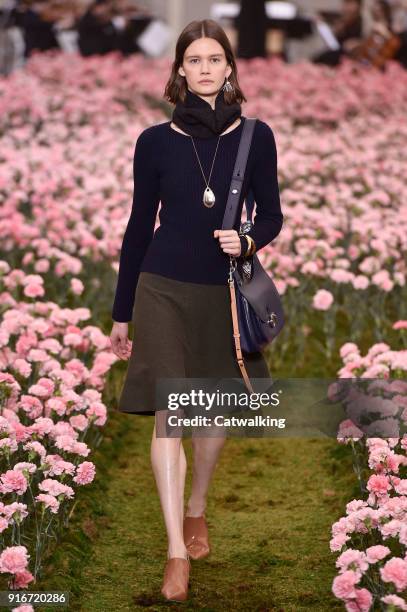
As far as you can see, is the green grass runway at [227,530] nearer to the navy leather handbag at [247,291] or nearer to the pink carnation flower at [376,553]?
the pink carnation flower at [376,553]

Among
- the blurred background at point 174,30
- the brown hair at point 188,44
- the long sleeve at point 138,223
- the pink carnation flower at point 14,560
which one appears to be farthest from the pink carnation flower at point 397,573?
the blurred background at point 174,30

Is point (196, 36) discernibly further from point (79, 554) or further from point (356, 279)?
point (356, 279)

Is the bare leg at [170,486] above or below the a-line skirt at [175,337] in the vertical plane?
below

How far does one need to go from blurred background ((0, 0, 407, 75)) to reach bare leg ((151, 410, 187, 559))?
14121 millimetres

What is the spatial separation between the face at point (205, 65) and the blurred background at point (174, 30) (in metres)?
13.6

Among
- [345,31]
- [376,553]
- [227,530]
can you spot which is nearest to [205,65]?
[376,553]

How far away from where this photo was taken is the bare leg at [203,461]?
4059mm

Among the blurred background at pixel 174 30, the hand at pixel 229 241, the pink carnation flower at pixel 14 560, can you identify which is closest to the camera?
the pink carnation flower at pixel 14 560

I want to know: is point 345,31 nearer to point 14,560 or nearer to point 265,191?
point 265,191

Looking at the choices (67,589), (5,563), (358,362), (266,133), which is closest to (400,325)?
(358,362)

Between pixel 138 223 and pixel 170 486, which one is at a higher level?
pixel 138 223

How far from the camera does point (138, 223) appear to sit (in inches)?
151

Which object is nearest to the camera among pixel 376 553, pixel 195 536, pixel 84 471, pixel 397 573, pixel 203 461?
pixel 397 573

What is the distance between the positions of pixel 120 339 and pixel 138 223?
18.2 inches
